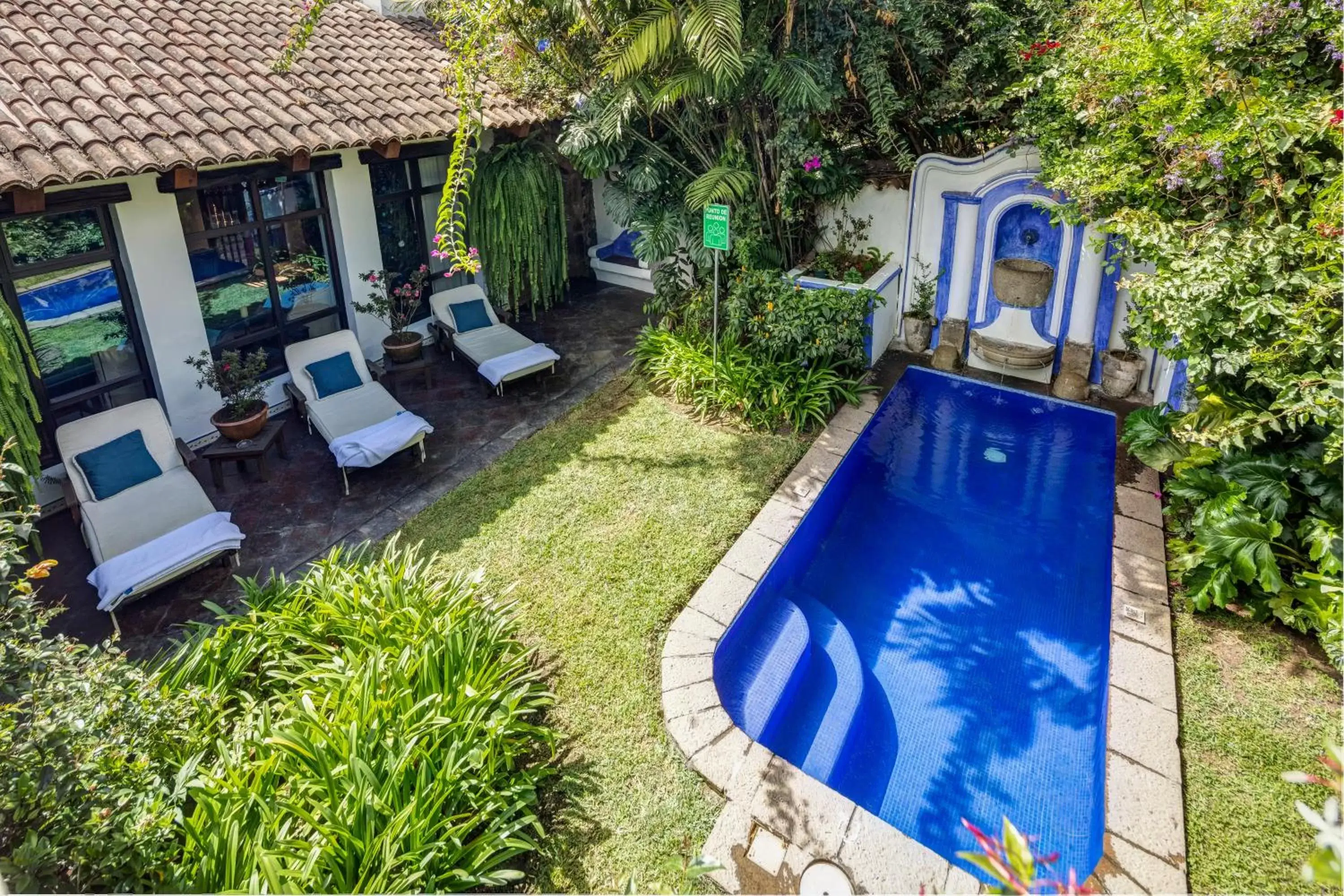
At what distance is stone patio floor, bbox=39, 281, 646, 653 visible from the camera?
654 centimetres

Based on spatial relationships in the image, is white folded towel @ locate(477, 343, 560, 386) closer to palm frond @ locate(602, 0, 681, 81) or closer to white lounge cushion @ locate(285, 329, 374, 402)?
white lounge cushion @ locate(285, 329, 374, 402)

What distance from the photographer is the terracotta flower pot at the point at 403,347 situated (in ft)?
34.1

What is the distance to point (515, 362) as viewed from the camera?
10.1m

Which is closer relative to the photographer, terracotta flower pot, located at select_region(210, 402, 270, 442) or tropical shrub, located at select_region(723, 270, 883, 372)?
terracotta flower pot, located at select_region(210, 402, 270, 442)

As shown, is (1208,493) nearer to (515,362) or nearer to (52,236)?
(515,362)

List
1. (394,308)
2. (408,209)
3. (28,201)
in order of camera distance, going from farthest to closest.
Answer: (408,209)
(394,308)
(28,201)

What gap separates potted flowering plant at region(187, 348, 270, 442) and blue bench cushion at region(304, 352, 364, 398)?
64 centimetres

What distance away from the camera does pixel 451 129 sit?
31.6 ft

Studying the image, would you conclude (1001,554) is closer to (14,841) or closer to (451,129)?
(14,841)

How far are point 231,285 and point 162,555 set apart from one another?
416 centimetres

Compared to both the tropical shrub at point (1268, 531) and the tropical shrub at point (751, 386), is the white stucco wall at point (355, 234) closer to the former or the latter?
the tropical shrub at point (751, 386)

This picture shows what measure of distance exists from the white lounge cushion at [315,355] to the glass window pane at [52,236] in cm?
215

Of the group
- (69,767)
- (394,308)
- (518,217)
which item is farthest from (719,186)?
(69,767)

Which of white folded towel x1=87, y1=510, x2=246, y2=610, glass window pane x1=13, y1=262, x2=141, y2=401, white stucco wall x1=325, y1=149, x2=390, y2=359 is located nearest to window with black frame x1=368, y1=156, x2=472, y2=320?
white stucco wall x1=325, y1=149, x2=390, y2=359
